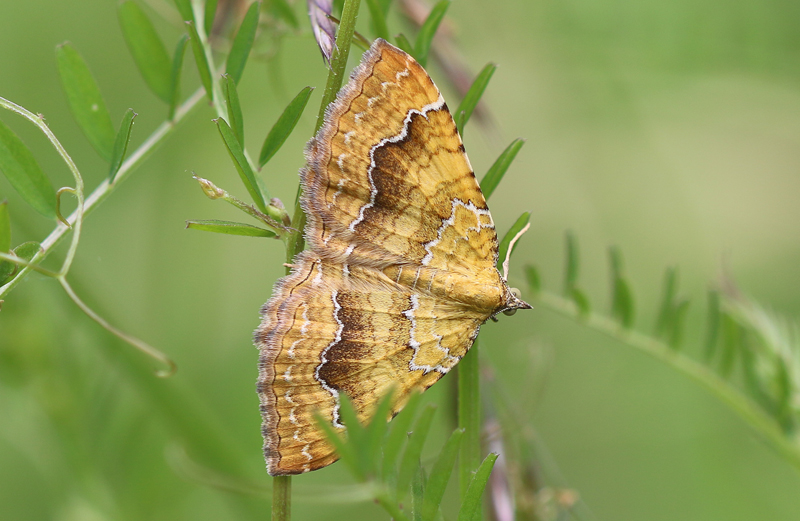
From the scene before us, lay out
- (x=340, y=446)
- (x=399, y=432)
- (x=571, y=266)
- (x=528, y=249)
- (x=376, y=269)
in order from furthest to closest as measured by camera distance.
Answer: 1. (x=528, y=249)
2. (x=571, y=266)
3. (x=376, y=269)
4. (x=399, y=432)
5. (x=340, y=446)

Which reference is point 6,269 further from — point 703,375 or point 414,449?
point 703,375

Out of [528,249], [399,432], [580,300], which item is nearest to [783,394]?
[580,300]

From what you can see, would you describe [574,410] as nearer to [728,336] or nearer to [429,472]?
[728,336]

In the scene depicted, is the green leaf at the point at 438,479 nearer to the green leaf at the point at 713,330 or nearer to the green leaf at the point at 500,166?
the green leaf at the point at 500,166

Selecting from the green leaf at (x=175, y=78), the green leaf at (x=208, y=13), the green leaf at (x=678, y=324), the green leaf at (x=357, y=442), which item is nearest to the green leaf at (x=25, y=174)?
the green leaf at (x=175, y=78)

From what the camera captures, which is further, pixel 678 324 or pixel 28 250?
pixel 678 324

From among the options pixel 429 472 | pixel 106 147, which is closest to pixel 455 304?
pixel 429 472

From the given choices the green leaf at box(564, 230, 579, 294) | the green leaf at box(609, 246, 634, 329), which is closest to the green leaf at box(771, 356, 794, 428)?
the green leaf at box(609, 246, 634, 329)

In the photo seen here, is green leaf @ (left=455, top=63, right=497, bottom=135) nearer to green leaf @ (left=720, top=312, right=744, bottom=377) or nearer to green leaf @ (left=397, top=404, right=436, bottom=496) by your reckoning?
green leaf @ (left=397, top=404, right=436, bottom=496)
